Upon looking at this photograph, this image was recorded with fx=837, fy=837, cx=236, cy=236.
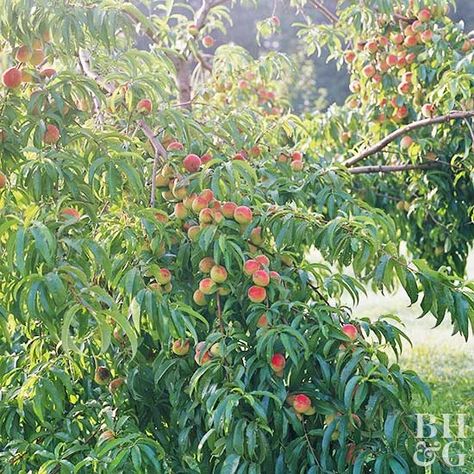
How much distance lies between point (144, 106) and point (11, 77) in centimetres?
30

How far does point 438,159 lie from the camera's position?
3195 mm

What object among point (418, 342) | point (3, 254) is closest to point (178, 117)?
point (3, 254)

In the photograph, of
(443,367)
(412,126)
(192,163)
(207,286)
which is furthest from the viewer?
(443,367)

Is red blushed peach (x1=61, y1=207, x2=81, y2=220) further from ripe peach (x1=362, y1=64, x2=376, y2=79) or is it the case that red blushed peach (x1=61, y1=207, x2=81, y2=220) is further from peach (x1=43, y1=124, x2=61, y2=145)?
ripe peach (x1=362, y1=64, x2=376, y2=79)

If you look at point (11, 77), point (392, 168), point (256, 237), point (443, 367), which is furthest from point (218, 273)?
point (443, 367)

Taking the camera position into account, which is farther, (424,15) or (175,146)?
(424,15)

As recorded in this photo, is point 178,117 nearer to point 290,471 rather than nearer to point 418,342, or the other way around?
point 290,471

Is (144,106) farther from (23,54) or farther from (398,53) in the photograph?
(398,53)

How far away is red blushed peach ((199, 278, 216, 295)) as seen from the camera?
1635 mm

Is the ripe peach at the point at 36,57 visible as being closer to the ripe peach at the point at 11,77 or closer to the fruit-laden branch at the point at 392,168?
the ripe peach at the point at 11,77

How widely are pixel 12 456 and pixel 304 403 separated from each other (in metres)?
0.65

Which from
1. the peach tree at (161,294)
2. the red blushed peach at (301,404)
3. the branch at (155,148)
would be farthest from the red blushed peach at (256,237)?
the red blushed peach at (301,404)

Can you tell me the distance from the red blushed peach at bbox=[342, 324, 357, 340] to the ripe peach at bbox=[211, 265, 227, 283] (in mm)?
252

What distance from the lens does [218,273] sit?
1622 mm
